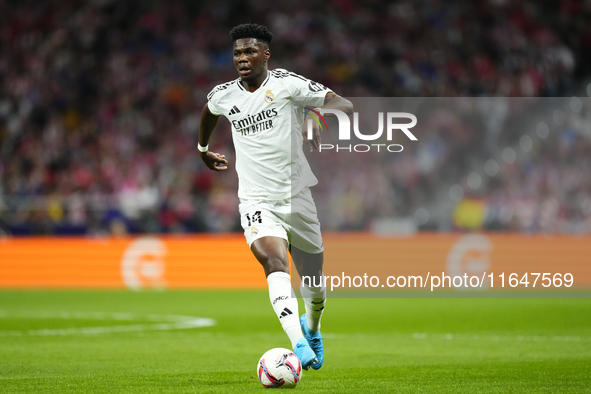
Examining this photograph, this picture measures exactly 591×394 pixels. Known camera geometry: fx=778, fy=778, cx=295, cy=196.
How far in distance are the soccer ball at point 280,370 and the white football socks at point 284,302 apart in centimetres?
24

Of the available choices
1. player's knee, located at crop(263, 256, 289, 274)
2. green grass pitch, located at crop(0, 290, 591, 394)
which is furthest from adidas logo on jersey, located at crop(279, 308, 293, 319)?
green grass pitch, located at crop(0, 290, 591, 394)

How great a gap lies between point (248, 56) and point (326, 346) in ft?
12.3

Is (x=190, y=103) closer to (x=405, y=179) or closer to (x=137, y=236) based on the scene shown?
(x=137, y=236)

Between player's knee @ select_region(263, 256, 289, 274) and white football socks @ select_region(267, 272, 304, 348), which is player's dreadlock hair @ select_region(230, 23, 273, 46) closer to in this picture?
player's knee @ select_region(263, 256, 289, 274)

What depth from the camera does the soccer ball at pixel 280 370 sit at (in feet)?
17.6

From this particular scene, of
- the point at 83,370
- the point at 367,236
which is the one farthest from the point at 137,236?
the point at 83,370

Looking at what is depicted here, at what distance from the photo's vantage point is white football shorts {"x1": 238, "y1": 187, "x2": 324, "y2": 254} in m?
6.05

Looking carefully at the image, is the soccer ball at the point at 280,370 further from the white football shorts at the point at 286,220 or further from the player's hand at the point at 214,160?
the player's hand at the point at 214,160

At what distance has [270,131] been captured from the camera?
6238 millimetres

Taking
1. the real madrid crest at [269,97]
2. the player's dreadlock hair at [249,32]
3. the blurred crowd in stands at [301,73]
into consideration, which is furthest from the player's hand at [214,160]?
the blurred crowd in stands at [301,73]

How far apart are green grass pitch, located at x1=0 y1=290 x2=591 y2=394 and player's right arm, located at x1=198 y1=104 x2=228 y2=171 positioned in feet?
5.83

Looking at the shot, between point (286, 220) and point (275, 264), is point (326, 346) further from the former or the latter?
point (275, 264)

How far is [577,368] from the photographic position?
6.57m

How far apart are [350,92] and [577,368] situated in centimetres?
1552
